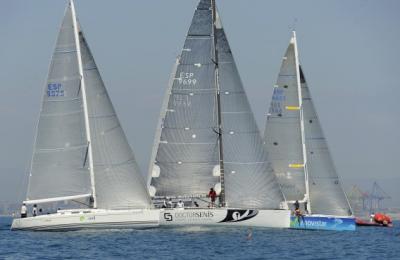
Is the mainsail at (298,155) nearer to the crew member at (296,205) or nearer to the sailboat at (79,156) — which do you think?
the crew member at (296,205)

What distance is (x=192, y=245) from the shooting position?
45.2 m

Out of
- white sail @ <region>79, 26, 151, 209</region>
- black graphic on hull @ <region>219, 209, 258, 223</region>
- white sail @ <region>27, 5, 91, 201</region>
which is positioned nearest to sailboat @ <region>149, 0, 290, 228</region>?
black graphic on hull @ <region>219, 209, 258, 223</region>

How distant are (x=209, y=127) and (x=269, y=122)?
7732mm

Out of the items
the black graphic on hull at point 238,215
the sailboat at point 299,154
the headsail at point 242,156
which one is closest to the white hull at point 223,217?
the black graphic on hull at point 238,215

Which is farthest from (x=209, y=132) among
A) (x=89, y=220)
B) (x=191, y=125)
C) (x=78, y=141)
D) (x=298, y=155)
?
(x=89, y=220)

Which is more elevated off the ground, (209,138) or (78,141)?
(209,138)

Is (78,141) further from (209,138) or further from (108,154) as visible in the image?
(209,138)

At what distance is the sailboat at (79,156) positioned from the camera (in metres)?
50.7

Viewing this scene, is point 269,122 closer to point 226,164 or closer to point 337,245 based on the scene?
point 226,164

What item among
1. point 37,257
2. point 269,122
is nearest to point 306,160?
point 269,122

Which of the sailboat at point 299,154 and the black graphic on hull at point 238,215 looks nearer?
the black graphic on hull at point 238,215

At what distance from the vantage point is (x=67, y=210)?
2007 inches

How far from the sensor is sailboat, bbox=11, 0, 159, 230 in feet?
166

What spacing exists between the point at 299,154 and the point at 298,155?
0.09m
